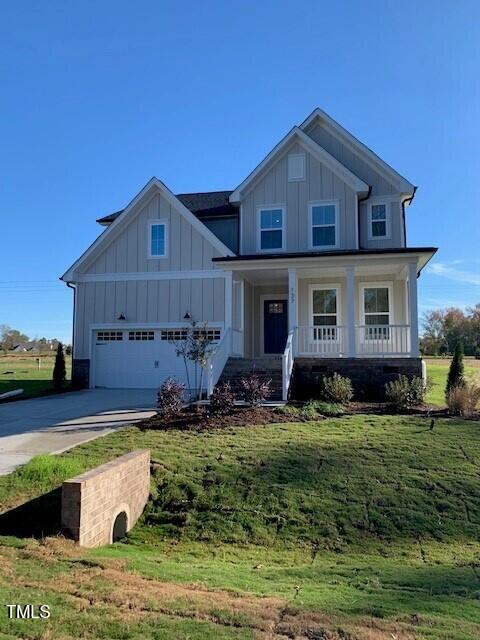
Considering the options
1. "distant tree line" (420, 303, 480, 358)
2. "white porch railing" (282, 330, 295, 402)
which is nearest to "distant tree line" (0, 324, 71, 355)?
"distant tree line" (420, 303, 480, 358)

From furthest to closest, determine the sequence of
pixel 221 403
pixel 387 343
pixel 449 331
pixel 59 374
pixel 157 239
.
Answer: pixel 449 331 → pixel 59 374 → pixel 157 239 → pixel 387 343 → pixel 221 403

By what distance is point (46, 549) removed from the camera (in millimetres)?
4926

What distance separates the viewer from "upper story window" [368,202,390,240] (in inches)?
706

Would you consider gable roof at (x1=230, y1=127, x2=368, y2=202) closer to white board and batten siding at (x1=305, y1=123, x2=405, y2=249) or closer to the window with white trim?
white board and batten siding at (x1=305, y1=123, x2=405, y2=249)

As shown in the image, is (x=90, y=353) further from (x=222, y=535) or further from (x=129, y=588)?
(x=129, y=588)

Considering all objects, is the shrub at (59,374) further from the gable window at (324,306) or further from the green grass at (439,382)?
the green grass at (439,382)

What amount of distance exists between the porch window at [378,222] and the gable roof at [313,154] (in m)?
0.97

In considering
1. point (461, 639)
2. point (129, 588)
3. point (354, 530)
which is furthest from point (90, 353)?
point (461, 639)

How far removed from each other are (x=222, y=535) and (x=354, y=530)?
1677 mm

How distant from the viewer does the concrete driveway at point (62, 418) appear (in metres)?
9.02

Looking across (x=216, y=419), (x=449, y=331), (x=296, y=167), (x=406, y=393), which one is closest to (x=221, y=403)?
(x=216, y=419)

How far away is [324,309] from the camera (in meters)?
18.4

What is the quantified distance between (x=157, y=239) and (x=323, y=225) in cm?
613

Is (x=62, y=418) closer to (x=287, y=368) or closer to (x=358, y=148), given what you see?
(x=287, y=368)
